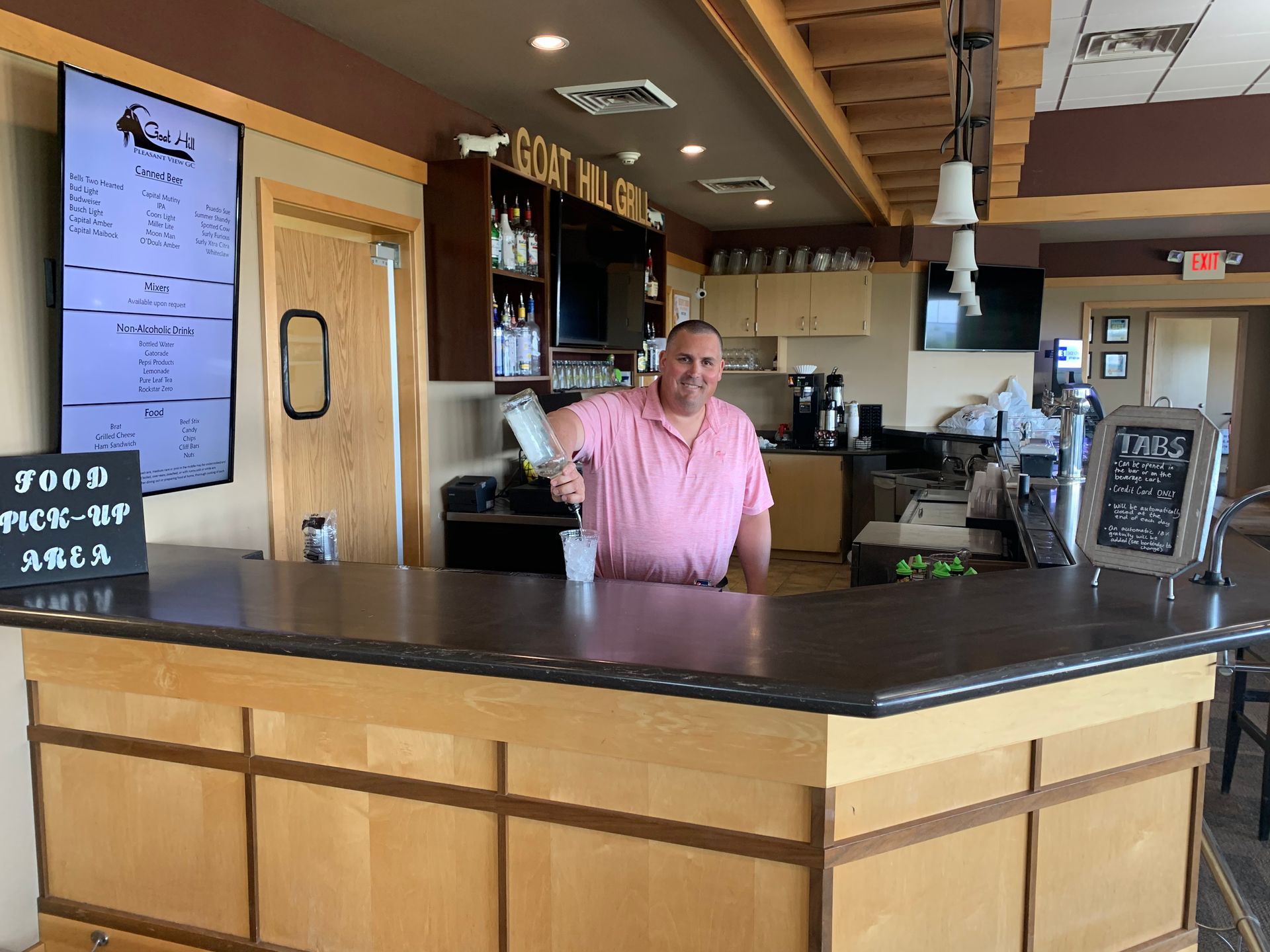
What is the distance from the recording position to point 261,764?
6.33ft

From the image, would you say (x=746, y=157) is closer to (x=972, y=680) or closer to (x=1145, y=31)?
(x=1145, y=31)

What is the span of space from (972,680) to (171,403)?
2249 mm

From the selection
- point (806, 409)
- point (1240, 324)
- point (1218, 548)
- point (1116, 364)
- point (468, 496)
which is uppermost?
point (1240, 324)

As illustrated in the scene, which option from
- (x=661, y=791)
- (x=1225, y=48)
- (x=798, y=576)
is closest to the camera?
(x=661, y=791)

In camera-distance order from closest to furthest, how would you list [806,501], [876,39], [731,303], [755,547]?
[755,547], [876,39], [806,501], [731,303]

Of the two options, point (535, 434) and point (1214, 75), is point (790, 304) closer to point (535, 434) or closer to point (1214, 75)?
point (1214, 75)

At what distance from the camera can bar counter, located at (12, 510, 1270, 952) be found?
157 centimetres

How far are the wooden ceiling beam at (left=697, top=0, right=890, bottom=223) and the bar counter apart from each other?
1.96 m

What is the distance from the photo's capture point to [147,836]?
6.75 feet

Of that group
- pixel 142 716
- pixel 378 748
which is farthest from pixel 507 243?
pixel 378 748

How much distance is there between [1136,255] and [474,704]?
841 cm

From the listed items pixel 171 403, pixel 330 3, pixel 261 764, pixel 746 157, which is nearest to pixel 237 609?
pixel 261 764

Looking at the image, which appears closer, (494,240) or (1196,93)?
(494,240)

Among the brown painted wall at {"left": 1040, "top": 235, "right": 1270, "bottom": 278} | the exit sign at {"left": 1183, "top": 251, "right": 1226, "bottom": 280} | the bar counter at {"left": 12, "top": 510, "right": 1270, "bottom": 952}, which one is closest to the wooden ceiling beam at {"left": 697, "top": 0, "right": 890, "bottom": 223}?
the bar counter at {"left": 12, "top": 510, "right": 1270, "bottom": 952}
